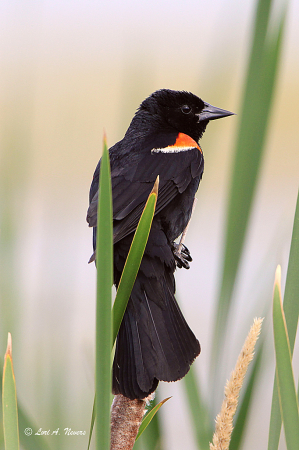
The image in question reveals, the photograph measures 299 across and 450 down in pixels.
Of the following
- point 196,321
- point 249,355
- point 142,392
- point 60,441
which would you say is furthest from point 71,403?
point 196,321

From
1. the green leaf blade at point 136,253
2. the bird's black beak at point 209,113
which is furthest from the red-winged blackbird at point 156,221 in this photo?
the green leaf blade at point 136,253

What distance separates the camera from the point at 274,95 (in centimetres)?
79

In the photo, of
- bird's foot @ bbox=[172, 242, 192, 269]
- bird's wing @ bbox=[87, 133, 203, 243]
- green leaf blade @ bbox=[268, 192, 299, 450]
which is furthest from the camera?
bird's foot @ bbox=[172, 242, 192, 269]

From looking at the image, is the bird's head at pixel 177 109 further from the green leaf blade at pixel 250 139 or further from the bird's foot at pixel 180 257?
the green leaf blade at pixel 250 139

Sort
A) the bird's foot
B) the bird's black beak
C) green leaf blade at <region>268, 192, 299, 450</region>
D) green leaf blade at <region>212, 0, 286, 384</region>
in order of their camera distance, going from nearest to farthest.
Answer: green leaf blade at <region>268, 192, 299, 450</region> < green leaf blade at <region>212, 0, 286, 384</region> < the bird's foot < the bird's black beak

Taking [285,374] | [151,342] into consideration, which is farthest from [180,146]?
[285,374]

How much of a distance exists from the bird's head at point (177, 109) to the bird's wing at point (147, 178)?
7.2 inches

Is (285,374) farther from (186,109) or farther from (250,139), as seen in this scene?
(186,109)

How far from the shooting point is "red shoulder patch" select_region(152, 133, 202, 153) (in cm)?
127

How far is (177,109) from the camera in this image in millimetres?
1544

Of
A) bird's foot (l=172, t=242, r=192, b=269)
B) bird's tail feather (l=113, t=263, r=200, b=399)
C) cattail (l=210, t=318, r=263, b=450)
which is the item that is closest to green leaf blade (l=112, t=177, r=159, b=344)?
cattail (l=210, t=318, r=263, b=450)

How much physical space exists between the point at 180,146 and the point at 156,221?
0.30 meters

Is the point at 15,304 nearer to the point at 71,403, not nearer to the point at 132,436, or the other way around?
the point at 71,403

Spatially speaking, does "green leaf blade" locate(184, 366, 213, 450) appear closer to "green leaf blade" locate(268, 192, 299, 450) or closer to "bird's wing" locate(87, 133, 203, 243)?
"green leaf blade" locate(268, 192, 299, 450)
